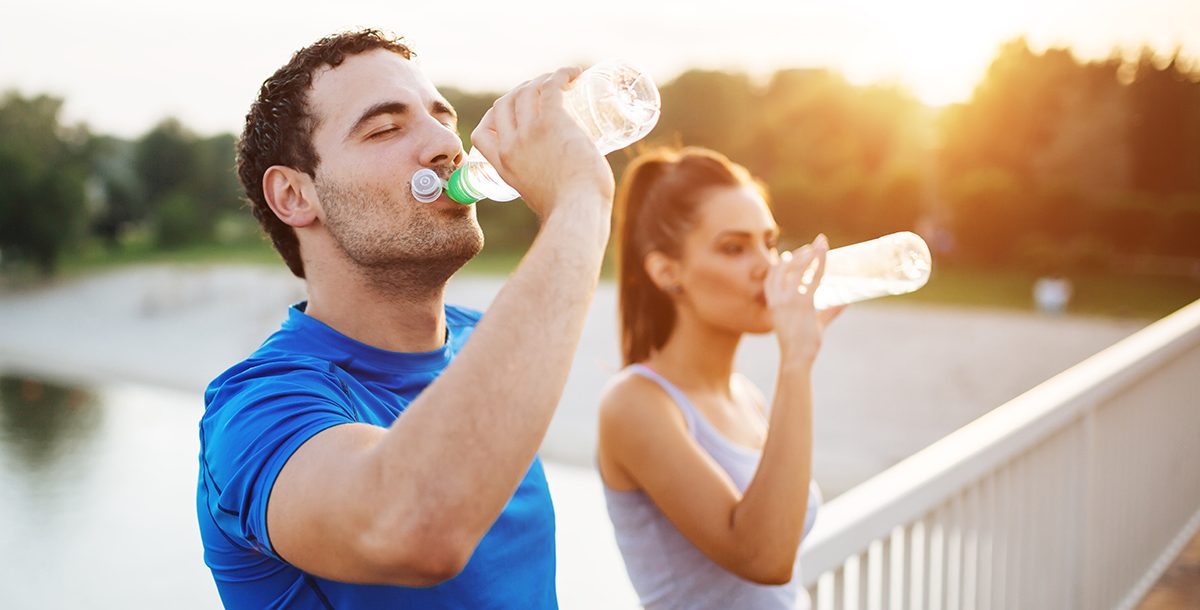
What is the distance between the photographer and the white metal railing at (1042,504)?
177cm

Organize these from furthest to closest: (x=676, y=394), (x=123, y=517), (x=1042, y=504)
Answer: (x=123, y=517), (x=1042, y=504), (x=676, y=394)

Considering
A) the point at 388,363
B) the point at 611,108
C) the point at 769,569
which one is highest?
the point at 611,108

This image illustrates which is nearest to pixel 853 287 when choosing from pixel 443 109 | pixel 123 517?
pixel 443 109

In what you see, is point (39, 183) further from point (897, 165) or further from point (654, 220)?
point (654, 220)

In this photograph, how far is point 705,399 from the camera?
1673 millimetres

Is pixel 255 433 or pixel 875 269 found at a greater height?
pixel 255 433

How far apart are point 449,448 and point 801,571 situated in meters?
0.95

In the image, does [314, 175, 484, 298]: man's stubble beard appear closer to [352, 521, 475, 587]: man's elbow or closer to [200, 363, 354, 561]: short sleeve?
[200, 363, 354, 561]: short sleeve

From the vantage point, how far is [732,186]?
1756 millimetres

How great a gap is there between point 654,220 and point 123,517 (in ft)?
34.2

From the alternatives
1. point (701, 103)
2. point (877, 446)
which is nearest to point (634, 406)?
point (877, 446)

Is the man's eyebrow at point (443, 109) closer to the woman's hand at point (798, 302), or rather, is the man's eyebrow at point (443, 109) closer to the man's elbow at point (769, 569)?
the woman's hand at point (798, 302)

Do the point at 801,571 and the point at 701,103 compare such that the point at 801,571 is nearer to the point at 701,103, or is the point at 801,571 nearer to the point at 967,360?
the point at 967,360

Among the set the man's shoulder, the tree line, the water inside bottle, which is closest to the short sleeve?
the man's shoulder
